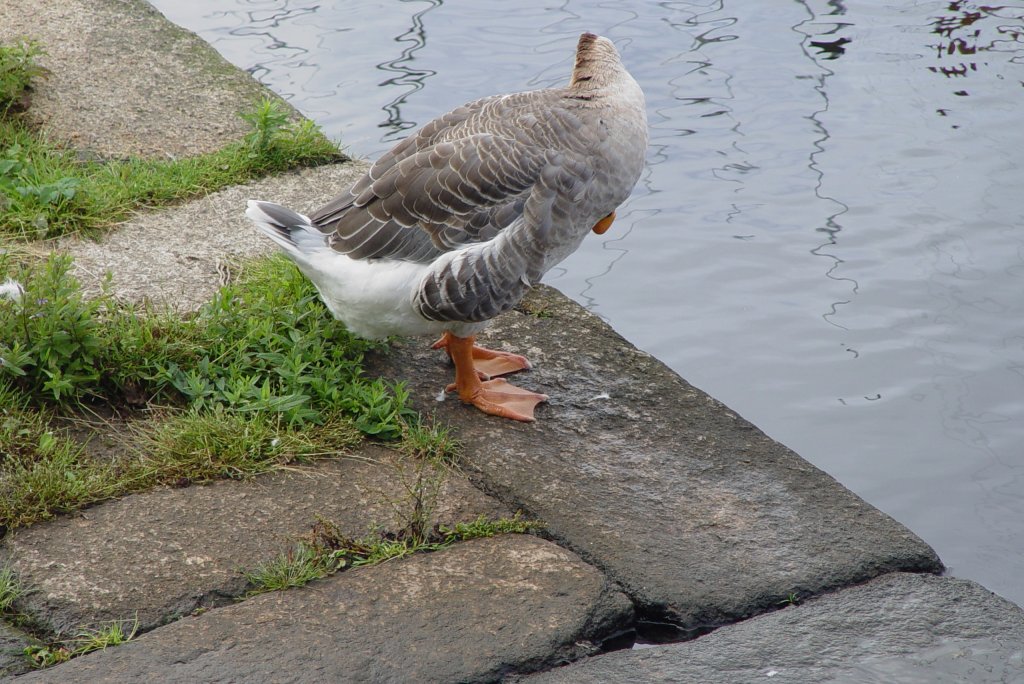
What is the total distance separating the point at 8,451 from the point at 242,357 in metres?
0.81

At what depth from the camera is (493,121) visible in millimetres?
3707

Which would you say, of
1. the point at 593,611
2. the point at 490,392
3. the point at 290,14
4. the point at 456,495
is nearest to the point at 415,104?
the point at 290,14

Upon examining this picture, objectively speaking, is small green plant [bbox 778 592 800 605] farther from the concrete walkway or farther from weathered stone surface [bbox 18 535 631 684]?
weathered stone surface [bbox 18 535 631 684]

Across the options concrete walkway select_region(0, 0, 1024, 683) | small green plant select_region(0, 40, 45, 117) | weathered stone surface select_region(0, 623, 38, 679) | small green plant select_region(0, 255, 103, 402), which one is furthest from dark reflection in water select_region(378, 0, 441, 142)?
weathered stone surface select_region(0, 623, 38, 679)

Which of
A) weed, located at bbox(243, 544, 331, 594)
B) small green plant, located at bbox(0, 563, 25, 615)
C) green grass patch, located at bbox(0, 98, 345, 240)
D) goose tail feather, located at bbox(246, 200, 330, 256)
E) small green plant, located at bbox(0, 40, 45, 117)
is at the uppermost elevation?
small green plant, located at bbox(0, 40, 45, 117)

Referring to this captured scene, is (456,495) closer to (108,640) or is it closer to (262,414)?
(262,414)

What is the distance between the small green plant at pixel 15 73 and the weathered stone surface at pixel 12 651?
3.52 meters

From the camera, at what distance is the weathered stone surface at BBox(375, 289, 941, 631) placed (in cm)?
310

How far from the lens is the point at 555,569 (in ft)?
9.95

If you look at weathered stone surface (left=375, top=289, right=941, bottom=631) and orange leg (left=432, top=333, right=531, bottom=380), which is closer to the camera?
weathered stone surface (left=375, top=289, right=941, bottom=631)

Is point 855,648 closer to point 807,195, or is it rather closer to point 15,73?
point 807,195

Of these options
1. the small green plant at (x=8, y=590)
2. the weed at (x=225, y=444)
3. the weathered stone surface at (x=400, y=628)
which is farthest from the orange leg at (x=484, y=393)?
the small green plant at (x=8, y=590)

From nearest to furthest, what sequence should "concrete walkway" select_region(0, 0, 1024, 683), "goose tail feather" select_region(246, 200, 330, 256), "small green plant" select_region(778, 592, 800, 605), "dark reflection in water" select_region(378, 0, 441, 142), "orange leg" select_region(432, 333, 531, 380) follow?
1. "concrete walkway" select_region(0, 0, 1024, 683)
2. "small green plant" select_region(778, 592, 800, 605)
3. "goose tail feather" select_region(246, 200, 330, 256)
4. "orange leg" select_region(432, 333, 531, 380)
5. "dark reflection in water" select_region(378, 0, 441, 142)

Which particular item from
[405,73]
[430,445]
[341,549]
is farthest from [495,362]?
[405,73]
